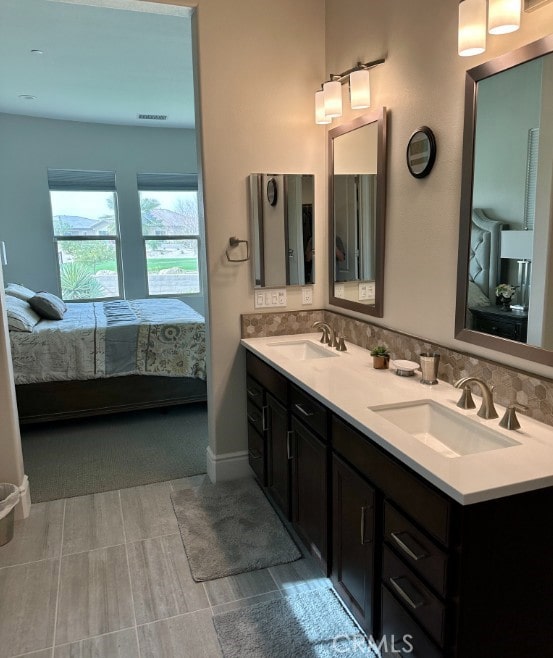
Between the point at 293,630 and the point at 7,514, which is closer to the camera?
the point at 293,630

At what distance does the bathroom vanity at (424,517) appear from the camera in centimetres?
122

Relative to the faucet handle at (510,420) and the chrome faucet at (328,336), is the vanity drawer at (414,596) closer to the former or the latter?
the faucet handle at (510,420)

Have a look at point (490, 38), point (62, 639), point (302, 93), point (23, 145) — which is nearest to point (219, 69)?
point (302, 93)

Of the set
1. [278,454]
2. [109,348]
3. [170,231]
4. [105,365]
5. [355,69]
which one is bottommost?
[278,454]

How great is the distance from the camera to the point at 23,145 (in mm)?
5863

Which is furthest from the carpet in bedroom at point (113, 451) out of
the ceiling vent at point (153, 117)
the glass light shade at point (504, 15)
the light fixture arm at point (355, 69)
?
the ceiling vent at point (153, 117)

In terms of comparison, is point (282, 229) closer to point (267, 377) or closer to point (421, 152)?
point (267, 377)

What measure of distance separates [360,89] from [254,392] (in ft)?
5.17

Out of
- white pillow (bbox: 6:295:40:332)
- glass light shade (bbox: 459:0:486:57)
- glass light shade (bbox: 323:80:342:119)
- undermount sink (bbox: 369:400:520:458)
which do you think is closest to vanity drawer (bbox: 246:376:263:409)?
undermount sink (bbox: 369:400:520:458)

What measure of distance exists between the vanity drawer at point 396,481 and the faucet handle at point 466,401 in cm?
37

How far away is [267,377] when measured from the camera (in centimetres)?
250

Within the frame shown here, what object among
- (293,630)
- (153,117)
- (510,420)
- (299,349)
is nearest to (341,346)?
(299,349)

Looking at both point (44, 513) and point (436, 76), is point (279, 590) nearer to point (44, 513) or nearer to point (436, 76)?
point (44, 513)

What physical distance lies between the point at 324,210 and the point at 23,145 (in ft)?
14.9
